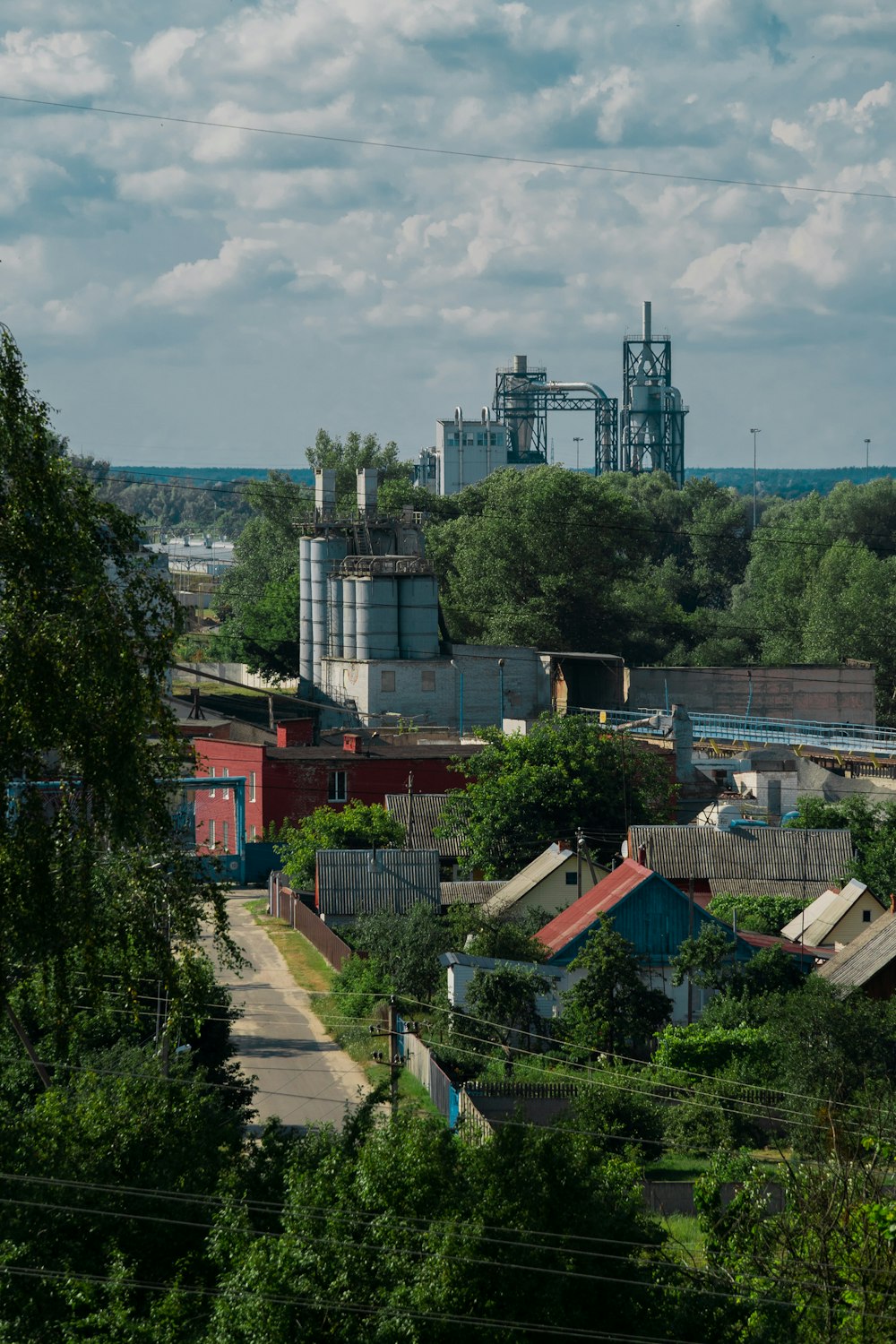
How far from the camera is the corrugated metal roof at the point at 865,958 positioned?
2764 centimetres

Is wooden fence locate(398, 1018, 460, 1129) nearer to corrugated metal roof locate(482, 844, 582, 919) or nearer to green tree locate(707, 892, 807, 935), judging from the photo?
corrugated metal roof locate(482, 844, 582, 919)

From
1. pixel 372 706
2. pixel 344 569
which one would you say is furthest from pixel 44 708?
pixel 344 569

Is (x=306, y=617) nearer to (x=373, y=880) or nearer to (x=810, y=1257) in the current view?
(x=373, y=880)

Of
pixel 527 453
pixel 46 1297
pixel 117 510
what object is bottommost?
pixel 46 1297

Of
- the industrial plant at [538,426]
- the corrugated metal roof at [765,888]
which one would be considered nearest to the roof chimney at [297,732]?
the corrugated metal roof at [765,888]

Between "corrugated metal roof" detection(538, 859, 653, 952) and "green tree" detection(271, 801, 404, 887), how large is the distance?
23.3ft

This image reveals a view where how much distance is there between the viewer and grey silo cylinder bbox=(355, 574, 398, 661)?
59469 millimetres

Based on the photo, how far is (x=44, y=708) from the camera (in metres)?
11.1

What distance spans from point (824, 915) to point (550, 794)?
763 centimetres

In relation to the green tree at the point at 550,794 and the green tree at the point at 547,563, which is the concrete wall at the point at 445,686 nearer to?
the green tree at the point at 547,563

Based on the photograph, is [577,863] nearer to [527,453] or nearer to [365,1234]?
[365,1234]

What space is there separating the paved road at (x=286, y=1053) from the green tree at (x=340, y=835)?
13.0ft

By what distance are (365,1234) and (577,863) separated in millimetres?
21583

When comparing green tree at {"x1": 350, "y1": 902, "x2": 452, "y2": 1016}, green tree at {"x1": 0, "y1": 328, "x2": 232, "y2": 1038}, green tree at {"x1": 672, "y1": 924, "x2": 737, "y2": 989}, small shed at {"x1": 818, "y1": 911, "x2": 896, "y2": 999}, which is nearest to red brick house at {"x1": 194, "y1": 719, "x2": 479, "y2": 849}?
green tree at {"x1": 350, "y1": 902, "x2": 452, "y2": 1016}
